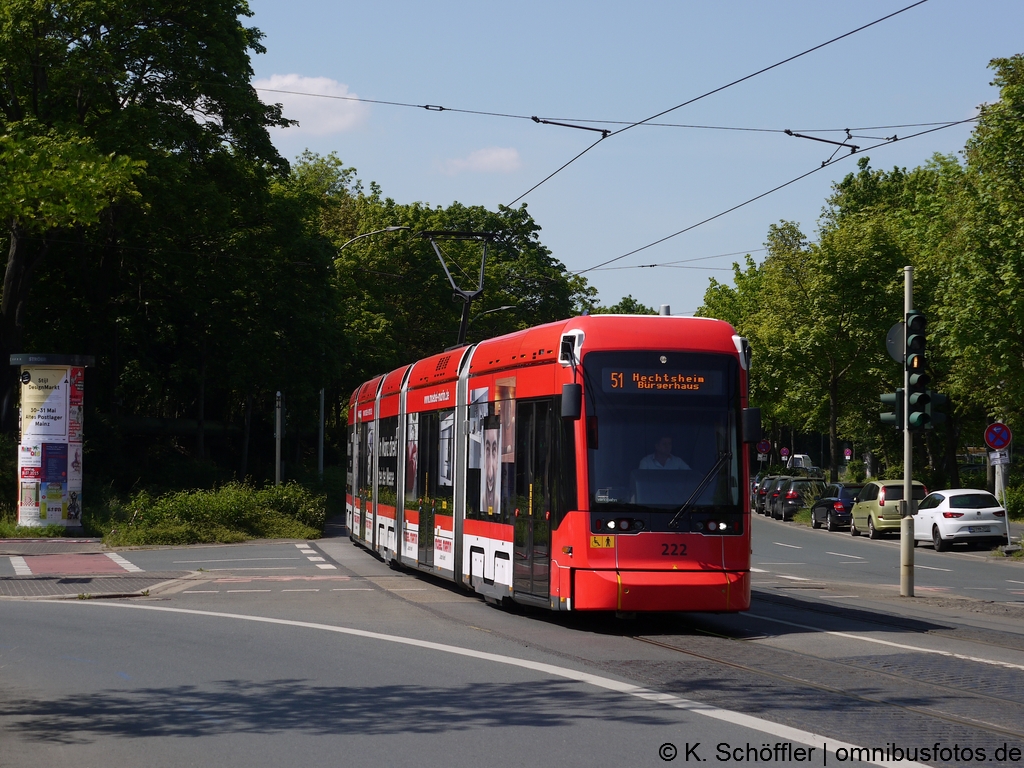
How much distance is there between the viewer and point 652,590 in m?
12.8

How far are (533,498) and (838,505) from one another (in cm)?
3023

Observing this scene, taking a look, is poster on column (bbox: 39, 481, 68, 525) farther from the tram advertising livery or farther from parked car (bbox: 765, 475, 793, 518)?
parked car (bbox: 765, 475, 793, 518)

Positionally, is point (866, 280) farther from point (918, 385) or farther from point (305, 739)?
point (305, 739)

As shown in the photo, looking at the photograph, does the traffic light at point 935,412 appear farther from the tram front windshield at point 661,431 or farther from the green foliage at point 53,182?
the green foliage at point 53,182

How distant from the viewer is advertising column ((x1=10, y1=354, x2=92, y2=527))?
29.3 m

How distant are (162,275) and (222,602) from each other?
952 inches

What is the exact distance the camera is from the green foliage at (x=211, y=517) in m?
29.0

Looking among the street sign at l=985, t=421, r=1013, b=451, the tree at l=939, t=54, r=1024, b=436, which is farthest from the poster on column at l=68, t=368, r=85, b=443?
the tree at l=939, t=54, r=1024, b=436

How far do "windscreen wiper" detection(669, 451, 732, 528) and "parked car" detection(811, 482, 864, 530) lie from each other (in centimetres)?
2938

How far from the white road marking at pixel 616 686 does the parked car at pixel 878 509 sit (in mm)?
25580

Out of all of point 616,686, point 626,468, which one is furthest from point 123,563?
point 616,686

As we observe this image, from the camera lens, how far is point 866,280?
5009 cm

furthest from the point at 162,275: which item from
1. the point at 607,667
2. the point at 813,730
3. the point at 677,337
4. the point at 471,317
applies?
the point at 813,730

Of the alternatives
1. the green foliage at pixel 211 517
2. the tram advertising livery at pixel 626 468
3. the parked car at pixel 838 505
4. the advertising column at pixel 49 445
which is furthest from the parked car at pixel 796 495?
the tram advertising livery at pixel 626 468
